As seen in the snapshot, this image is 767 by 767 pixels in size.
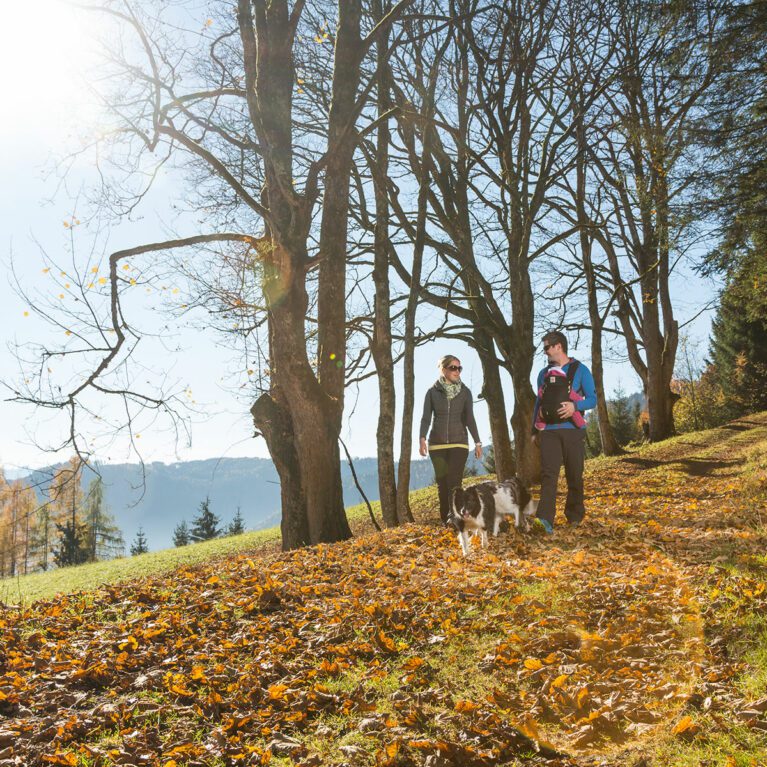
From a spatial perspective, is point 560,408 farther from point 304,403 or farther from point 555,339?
point 304,403

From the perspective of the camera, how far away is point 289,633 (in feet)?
17.1

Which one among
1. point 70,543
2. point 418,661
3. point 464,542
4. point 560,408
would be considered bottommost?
point 70,543

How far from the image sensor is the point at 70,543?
46.8 m

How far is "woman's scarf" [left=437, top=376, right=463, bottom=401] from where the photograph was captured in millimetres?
8398

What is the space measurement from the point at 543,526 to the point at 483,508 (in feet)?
3.22

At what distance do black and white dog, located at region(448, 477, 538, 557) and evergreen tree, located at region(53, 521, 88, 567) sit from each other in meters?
45.3

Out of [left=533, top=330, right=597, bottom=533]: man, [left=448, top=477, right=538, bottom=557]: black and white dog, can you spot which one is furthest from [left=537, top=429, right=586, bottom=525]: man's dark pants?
[left=448, top=477, right=538, bottom=557]: black and white dog

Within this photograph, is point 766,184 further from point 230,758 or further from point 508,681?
point 230,758

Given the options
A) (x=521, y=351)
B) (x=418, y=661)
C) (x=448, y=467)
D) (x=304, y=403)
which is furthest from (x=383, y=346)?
(x=418, y=661)

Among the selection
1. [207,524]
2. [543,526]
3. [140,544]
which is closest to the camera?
[543,526]

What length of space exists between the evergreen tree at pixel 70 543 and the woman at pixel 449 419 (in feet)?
145

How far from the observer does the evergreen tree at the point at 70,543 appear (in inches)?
1829

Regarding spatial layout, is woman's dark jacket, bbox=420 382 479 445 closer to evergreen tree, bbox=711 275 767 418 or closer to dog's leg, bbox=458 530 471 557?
dog's leg, bbox=458 530 471 557

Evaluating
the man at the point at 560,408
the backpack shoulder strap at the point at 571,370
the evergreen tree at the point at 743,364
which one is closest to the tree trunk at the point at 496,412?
the man at the point at 560,408
